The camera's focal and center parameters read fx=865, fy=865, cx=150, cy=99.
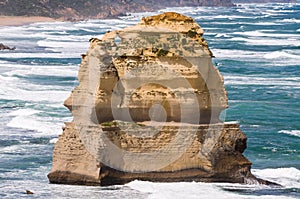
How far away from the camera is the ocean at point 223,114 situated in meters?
21.2

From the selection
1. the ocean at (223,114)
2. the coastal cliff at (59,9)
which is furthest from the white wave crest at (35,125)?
the coastal cliff at (59,9)

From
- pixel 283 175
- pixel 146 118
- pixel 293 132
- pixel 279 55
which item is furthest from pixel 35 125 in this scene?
pixel 279 55

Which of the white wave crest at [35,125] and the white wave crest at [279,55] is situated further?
the white wave crest at [279,55]

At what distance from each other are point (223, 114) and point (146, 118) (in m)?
3.38

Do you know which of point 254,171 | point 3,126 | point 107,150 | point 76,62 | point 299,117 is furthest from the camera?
point 76,62

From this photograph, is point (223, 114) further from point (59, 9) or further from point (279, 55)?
point (59, 9)

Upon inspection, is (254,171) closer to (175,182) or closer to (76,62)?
(175,182)

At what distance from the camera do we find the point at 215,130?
21.8 meters

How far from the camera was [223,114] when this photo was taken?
24.2 metres

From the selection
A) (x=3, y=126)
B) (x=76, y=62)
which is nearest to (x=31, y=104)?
(x=3, y=126)

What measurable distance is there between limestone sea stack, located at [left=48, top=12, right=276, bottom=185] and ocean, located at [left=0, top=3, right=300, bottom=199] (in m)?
0.38

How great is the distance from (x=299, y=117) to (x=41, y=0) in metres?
137

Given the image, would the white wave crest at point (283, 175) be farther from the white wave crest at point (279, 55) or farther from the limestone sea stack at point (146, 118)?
the white wave crest at point (279, 55)

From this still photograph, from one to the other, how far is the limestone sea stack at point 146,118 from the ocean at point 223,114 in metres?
0.38
